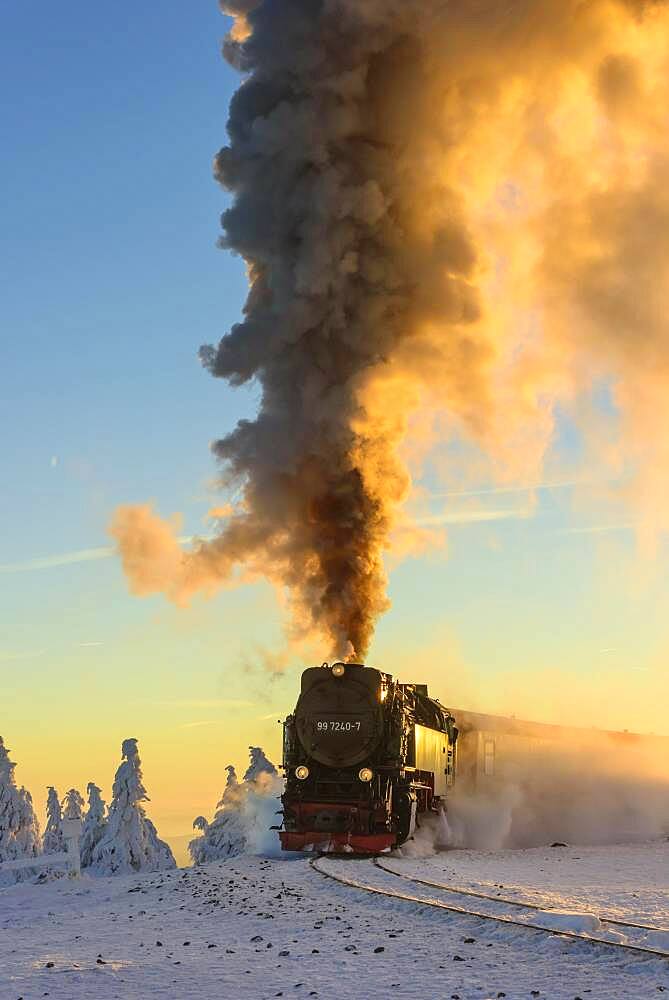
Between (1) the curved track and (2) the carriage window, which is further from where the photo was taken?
(2) the carriage window

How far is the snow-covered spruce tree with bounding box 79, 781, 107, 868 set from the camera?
42.1 m

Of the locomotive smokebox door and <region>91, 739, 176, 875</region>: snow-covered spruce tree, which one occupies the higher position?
the locomotive smokebox door

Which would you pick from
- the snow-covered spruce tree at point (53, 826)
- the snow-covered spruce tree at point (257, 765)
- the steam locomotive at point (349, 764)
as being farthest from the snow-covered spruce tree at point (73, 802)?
the steam locomotive at point (349, 764)

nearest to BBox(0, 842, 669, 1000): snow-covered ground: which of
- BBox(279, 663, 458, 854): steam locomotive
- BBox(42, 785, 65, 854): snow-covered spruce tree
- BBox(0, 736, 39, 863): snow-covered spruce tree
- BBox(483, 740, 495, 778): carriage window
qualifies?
BBox(279, 663, 458, 854): steam locomotive

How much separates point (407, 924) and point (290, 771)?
34.7ft

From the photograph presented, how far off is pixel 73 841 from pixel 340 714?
5809 millimetres

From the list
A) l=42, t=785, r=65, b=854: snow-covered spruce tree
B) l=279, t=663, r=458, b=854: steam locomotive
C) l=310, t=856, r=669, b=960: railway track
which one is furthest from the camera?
l=42, t=785, r=65, b=854: snow-covered spruce tree

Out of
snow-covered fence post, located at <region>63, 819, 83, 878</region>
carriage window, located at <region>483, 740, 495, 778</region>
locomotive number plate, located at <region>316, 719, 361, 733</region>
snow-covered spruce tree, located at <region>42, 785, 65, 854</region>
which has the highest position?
locomotive number plate, located at <region>316, 719, 361, 733</region>

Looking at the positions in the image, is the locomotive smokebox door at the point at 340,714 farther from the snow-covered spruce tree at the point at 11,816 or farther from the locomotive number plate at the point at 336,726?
the snow-covered spruce tree at the point at 11,816

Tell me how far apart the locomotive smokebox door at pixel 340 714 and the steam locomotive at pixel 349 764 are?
2 cm

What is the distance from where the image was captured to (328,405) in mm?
25172

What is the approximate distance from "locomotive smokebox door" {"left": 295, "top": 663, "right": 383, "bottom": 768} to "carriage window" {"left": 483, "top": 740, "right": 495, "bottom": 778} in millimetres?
12322

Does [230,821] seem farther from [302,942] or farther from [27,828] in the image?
[302,942]

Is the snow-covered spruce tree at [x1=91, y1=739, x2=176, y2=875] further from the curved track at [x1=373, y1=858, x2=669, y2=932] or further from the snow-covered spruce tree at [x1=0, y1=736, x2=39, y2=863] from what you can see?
the curved track at [x1=373, y1=858, x2=669, y2=932]
